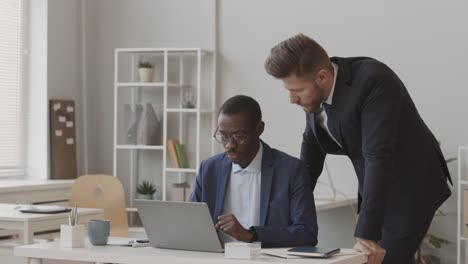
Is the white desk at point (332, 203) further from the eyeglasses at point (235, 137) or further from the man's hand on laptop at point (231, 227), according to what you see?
the man's hand on laptop at point (231, 227)

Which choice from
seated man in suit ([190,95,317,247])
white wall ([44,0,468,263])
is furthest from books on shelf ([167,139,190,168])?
seated man in suit ([190,95,317,247])

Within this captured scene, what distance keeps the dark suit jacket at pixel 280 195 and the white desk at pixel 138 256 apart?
337 millimetres

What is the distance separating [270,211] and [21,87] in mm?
3727

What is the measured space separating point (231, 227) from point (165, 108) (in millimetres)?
3468

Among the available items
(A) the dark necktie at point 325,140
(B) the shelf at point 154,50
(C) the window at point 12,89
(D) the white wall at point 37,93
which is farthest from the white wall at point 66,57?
(A) the dark necktie at point 325,140

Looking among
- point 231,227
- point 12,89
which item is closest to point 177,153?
point 12,89

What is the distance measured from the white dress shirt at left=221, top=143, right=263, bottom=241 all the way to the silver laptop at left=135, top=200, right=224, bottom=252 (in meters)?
0.32

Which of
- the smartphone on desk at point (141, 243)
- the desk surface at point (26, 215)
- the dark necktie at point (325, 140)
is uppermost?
the dark necktie at point (325, 140)

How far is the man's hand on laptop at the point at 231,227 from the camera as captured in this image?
2.68 m

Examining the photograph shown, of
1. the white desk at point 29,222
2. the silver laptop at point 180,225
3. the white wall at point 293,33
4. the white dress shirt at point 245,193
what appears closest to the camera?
the silver laptop at point 180,225

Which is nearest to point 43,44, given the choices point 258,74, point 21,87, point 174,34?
point 21,87

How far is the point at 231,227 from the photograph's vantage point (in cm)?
268

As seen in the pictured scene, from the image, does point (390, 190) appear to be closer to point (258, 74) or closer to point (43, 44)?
point (258, 74)

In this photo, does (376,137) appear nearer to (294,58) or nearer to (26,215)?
(294,58)
